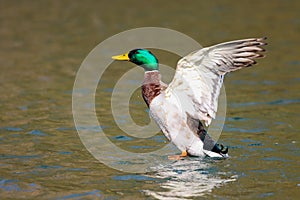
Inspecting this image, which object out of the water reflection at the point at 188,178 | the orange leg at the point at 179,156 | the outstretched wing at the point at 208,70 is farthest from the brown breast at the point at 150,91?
the water reflection at the point at 188,178

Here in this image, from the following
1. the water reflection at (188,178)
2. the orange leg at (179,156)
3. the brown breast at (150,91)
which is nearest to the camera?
the water reflection at (188,178)

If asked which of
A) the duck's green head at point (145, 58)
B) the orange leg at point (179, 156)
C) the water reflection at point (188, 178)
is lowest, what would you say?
the water reflection at point (188, 178)

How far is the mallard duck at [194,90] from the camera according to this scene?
25.9 feet

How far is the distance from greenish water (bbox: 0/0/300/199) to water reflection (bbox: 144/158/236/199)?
0.01 metres

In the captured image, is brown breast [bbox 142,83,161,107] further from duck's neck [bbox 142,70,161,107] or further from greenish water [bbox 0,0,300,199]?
greenish water [bbox 0,0,300,199]

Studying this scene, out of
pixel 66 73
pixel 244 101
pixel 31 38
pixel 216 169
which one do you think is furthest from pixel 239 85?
pixel 31 38

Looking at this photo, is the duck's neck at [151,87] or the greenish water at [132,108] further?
the duck's neck at [151,87]

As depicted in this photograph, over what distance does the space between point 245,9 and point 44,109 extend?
38.3ft

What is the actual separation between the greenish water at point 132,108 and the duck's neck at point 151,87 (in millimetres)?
961

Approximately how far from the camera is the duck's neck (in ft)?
28.5

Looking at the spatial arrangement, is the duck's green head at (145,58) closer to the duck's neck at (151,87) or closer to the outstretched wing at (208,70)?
the duck's neck at (151,87)

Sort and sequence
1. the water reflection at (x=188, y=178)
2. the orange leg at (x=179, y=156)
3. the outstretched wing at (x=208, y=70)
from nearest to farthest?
the water reflection at (x=188, y=178) → the outstretched wing at (x=208, y=70) → the orange leg at (x=179, y=156)

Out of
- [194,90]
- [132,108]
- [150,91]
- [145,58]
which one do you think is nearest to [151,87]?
[150,91]

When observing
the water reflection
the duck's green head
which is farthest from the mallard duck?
the water reflection
